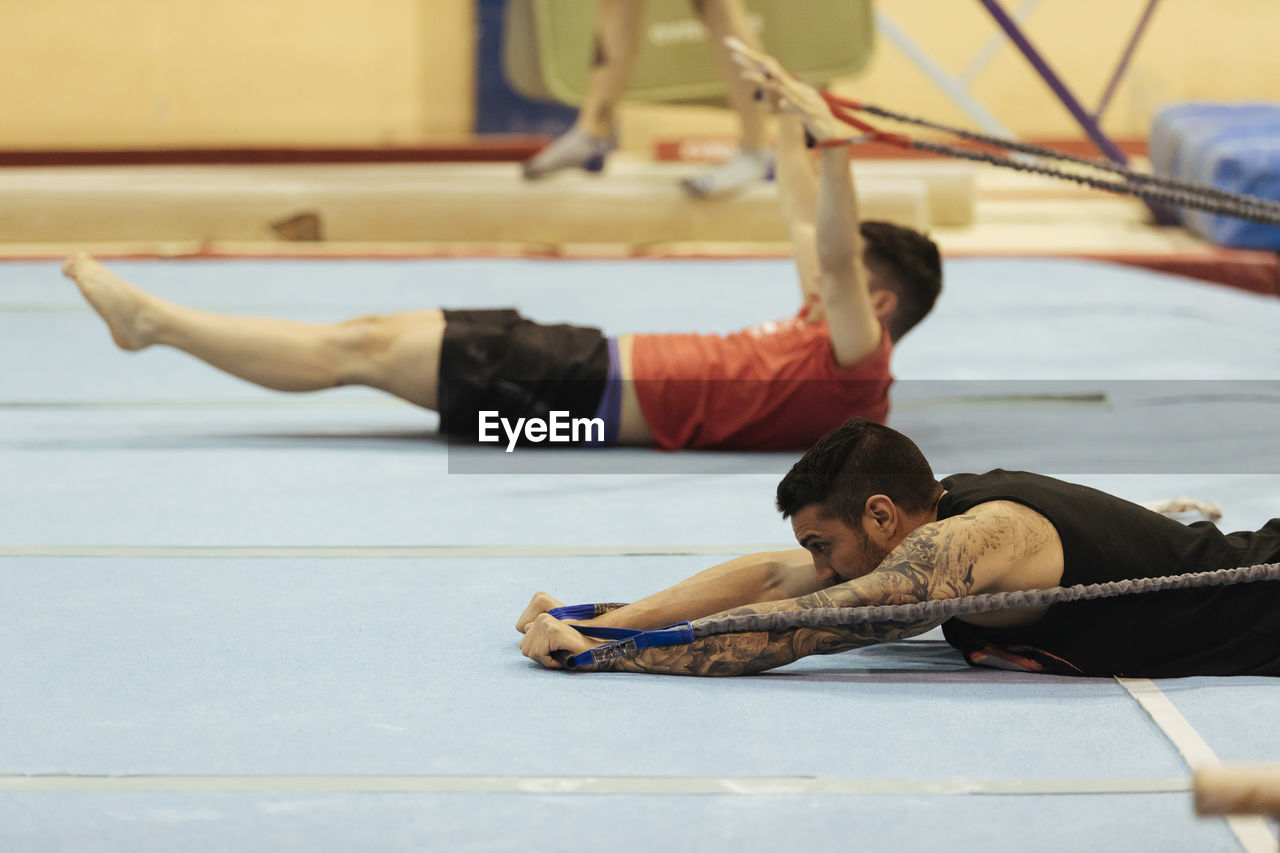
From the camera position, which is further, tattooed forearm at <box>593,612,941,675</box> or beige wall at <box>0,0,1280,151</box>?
beige wall at <box>0,0,1280,151</box>

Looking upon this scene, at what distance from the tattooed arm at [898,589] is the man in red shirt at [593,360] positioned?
41.7 inches

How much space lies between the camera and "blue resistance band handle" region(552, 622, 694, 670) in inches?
72.7

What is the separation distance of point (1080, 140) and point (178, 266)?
4741 mm

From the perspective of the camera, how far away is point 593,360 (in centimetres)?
295

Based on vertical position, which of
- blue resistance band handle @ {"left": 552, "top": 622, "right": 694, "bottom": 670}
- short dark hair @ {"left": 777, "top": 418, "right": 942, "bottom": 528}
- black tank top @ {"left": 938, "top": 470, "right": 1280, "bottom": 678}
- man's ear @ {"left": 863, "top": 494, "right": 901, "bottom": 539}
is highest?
short dark hair @ {"left": 777, "top": 418, "right": 942, "bottom": 528}

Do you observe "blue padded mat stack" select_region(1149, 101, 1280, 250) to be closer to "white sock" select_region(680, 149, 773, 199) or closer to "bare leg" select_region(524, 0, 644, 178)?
"white sock" select_region(680, 149, 773, 199)

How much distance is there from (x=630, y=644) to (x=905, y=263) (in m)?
1.32

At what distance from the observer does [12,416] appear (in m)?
3.24

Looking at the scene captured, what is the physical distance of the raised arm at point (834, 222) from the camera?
251 centimetres

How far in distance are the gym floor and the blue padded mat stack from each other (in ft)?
4.03

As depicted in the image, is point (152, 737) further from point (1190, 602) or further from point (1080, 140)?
point (1080, 140)

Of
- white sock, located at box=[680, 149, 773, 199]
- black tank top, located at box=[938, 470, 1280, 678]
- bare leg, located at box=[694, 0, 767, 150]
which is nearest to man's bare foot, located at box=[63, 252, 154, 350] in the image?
black tank top, located at box=[938, 470, 1280, 678]

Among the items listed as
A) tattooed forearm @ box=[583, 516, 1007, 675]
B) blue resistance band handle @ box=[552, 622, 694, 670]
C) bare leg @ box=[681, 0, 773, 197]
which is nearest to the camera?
tattooed forearm @ box=[583, 516, 1007, 675]

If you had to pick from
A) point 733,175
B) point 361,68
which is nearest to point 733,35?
point 733,175
